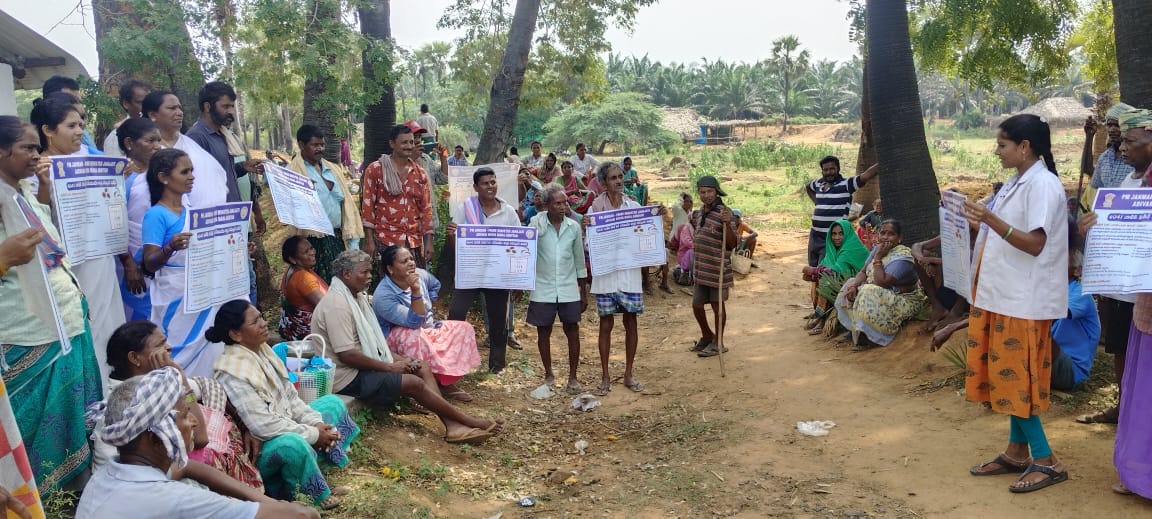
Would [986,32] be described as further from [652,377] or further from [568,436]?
[568,436]

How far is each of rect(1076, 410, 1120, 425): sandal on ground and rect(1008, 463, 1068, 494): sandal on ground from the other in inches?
37.9

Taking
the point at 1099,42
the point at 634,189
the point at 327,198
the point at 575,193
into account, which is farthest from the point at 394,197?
the point at 1099,42

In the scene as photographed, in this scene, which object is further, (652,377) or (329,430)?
(652,377)

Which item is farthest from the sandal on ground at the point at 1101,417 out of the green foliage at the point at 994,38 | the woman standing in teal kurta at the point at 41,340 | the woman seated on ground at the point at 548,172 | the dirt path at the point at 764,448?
the woman seated on ground at the point at 548,172

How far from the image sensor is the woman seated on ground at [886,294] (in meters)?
7.48

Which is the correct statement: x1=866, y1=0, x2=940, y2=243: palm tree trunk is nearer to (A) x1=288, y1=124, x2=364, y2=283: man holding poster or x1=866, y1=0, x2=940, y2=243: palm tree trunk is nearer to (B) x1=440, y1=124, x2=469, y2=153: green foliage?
(A) x1=288, y1=124, x2=364, y2=283: man holding poster

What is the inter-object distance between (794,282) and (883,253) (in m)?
4.15

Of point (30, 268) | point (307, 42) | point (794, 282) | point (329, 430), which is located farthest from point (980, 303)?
point (794, 282)

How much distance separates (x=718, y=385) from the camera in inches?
290

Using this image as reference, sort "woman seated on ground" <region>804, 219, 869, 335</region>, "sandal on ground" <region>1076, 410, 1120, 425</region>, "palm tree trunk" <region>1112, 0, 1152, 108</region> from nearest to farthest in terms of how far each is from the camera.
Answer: "sandal on ground" <region>1076, 410, 1120, 425</region> → "palm tree trunk" <region>1112, 0, 1152, 108</region> → "woman seated on ground" <region>804, 219, 869, 335</region>

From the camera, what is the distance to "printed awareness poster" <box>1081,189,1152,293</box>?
4004 millimetres

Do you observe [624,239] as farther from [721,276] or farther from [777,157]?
[777,157]

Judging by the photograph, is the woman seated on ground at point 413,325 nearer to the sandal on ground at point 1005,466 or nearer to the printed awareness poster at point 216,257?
the printed awareness poster at point 216,257

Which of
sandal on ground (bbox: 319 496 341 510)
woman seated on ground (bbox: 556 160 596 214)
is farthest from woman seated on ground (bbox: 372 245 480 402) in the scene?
woman seated on ground (bbox: 556 160 596 214)
